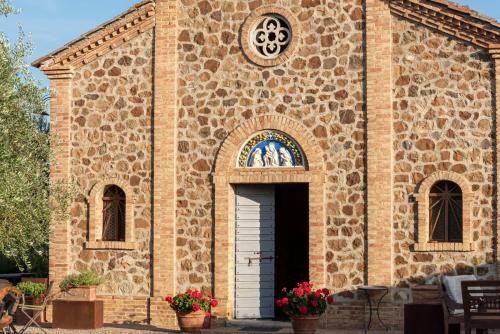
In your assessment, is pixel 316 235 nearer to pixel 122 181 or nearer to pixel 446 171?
pixel 446 171

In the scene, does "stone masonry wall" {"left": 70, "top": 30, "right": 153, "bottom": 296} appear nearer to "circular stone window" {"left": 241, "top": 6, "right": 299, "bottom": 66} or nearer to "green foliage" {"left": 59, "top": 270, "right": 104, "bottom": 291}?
"green foliage" {"left": 59, "top": 270, "right": 104, "bottom": 291}

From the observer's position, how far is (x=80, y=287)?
18750mm

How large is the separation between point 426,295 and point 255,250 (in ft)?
13.9

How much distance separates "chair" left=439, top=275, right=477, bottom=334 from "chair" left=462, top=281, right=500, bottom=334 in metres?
0.53

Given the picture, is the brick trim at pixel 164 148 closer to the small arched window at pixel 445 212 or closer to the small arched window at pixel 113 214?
the small arched window at pixel 113 214

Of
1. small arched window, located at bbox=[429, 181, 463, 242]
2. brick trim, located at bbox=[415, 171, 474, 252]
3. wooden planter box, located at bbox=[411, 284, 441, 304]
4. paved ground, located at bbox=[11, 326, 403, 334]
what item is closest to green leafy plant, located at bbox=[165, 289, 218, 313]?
paved ground, located at bbox=[11, 326, 403, 334]

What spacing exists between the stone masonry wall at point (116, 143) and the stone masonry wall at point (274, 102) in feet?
2.46

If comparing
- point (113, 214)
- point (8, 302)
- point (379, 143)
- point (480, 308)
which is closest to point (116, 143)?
point (113, 214)

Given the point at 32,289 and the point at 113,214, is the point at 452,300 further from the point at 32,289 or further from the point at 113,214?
the point at 32,289

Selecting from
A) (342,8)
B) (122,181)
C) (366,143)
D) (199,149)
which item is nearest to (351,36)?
(342,8)

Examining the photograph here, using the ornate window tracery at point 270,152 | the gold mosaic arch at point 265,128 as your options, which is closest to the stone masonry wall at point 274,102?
the gold mosaic arch at point 265,128

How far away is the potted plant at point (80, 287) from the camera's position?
1869cm

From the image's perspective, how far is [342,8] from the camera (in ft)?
61.1

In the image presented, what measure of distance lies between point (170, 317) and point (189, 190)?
8.45 ft
